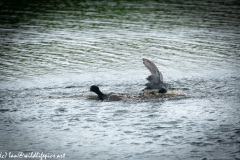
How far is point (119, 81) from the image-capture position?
16.7 metres

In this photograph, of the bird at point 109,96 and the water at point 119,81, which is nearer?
the water at point 119,81

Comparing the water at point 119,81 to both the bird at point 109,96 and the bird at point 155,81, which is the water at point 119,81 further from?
the bird at point 155,81

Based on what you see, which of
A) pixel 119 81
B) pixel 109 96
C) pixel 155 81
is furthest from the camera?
pixel 119 81

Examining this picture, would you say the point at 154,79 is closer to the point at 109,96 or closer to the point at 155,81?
the point at 155,81

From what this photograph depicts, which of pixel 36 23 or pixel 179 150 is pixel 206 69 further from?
pixel 36 23

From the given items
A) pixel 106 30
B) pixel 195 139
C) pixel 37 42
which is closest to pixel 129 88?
pixel 195 139

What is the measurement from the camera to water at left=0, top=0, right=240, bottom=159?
1052 centimetres

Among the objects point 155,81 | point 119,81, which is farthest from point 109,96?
point 119,81

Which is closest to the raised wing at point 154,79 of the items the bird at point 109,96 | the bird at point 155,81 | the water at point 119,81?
the bird at point 155,81

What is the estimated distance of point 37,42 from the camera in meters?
24.8

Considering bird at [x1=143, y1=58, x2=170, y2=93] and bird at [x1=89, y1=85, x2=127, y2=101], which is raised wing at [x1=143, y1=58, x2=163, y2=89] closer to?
bird at [x1=143, y1=58, x2=170, y2=93]

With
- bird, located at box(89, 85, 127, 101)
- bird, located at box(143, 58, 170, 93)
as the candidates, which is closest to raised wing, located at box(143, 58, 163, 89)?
bird, located at box(143, 58, 170, 93)

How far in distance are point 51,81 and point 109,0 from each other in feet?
81.8

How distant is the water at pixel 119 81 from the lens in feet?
34.5
